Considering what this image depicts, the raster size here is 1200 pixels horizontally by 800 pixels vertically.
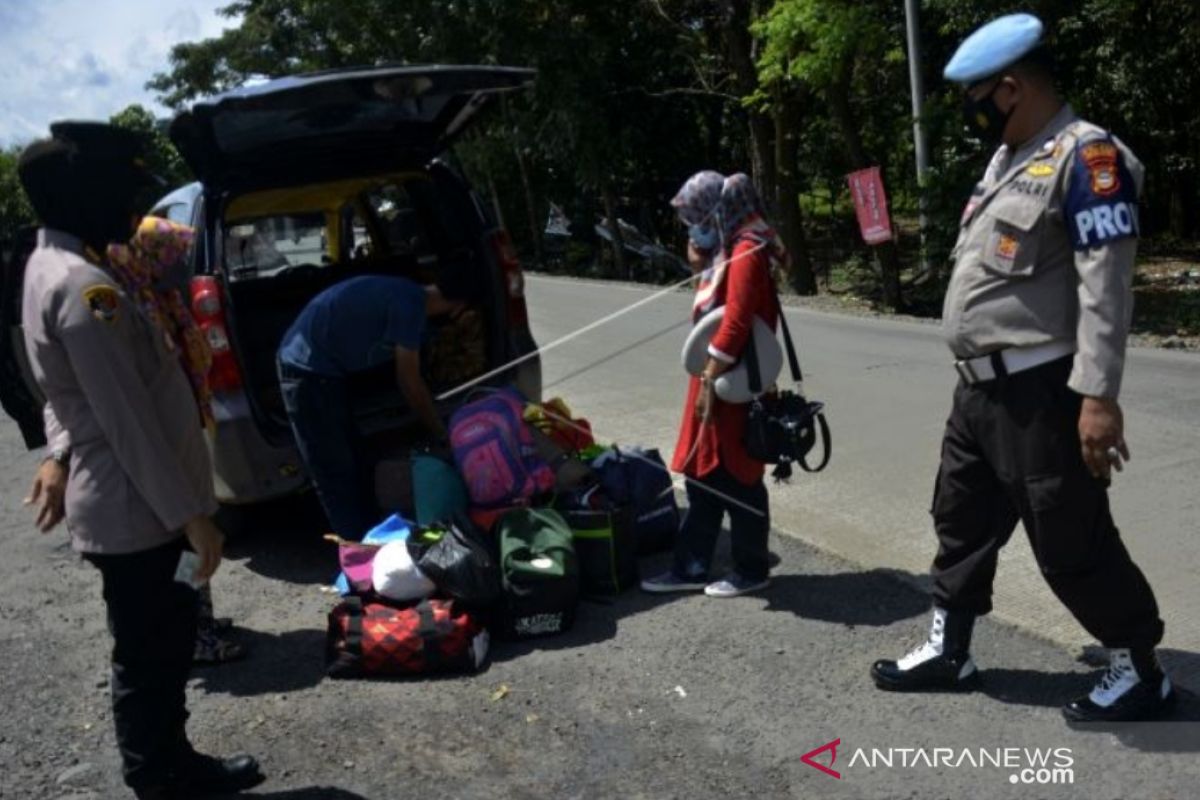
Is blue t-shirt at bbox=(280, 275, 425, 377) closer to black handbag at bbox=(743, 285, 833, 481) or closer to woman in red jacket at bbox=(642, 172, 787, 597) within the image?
woman in red jacket at bbox=(642, 172, 787, 597)

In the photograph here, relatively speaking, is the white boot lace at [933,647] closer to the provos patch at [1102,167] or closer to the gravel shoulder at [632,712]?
the gravel shoulder at [632,712]

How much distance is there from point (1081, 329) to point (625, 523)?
224cm

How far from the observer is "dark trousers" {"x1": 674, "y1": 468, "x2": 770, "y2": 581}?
4898mm

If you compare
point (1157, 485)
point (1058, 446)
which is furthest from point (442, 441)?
point (1157, 485)

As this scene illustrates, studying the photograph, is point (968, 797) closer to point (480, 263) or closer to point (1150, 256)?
point (480, 263)

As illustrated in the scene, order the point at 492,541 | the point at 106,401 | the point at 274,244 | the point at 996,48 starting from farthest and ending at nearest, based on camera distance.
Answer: the point at 274,244 → the point at 492,541 → the point at 996,48 → the point at 106,401

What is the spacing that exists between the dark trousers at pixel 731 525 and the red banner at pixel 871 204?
34.3 ft

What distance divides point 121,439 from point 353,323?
219 centimetres

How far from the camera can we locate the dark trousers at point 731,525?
4898mm

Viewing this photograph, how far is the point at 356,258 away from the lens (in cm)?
705

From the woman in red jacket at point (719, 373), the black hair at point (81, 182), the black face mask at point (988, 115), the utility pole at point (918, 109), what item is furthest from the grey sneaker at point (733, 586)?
the utility pole at point (918, 109)

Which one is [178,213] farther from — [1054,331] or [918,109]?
[918,109]

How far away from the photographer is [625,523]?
5.12 meters

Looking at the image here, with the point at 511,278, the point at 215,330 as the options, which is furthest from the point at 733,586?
the point at 215,330
